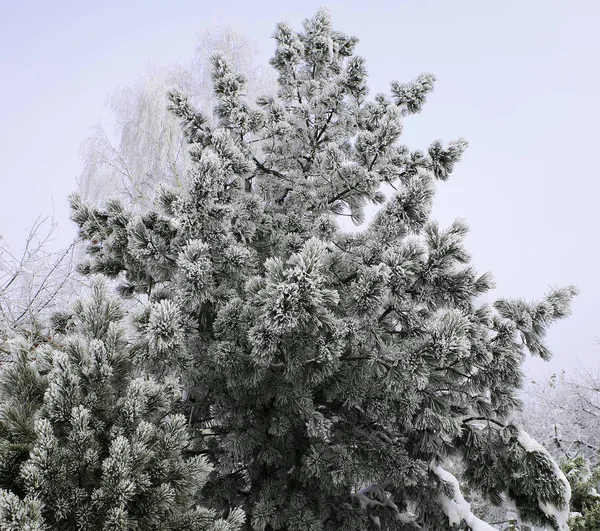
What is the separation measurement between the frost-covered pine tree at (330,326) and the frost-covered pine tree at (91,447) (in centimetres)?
28

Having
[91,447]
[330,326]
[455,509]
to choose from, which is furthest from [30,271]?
[455,509]

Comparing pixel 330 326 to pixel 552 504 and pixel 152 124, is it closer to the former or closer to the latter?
pixel 552 504

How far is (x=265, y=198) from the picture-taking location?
127 inches

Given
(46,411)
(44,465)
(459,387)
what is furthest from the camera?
(459,387)

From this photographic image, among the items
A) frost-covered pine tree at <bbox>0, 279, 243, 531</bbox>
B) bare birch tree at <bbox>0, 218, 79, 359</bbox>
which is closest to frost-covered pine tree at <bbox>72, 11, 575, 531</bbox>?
frost-covered pine tree at <bbox>0, 279, 243, 531</bbox>

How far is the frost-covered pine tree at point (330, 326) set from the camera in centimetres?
190

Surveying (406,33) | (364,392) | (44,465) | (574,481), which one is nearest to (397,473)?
(364,392)

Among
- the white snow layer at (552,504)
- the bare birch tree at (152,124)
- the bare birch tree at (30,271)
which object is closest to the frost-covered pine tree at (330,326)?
the white snow layer at (552,504)

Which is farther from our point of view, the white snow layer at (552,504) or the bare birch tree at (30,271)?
the bare birch tree at (30,271)

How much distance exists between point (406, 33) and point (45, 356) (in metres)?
149

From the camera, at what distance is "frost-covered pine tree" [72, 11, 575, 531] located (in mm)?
1904

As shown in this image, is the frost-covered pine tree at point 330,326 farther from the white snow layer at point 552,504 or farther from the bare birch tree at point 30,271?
the bare birch tree at point 30,271

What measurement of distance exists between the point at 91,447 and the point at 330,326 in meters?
0.99

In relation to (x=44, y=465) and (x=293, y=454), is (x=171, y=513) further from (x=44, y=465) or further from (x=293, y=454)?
(x=293, y=454)
